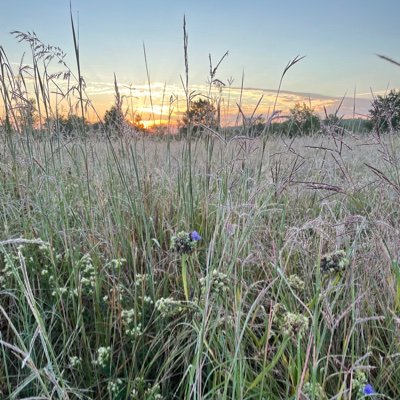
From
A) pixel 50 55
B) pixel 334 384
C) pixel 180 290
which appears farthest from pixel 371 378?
pixel 50 55

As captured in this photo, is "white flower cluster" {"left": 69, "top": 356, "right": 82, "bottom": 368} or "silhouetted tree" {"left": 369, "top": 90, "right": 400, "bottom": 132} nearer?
"white flower cluster" {"left": 69, "top": 356, "right": 82, "bottom": 368}

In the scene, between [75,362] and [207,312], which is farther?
[75,362]

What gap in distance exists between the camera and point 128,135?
1.77m

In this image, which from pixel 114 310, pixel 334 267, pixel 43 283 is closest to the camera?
pixel 334 267

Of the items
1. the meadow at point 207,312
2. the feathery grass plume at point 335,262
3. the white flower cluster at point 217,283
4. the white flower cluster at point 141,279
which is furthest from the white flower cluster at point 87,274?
the feathery grass plume at point 335,262

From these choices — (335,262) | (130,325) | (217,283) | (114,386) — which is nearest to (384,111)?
(335,262)

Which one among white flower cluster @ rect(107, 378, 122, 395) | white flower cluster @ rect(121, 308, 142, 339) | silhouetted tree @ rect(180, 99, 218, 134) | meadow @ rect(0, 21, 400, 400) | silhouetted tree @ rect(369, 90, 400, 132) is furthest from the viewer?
silhouetted tree @ rect(180, 99, 218, 134)

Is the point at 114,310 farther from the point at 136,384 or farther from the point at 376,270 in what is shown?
the point at 376,270

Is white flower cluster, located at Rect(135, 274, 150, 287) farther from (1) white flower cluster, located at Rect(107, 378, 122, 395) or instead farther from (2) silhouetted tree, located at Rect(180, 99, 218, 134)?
(2) silhouetted tree, located at Rect(180, 99, 218, 134)

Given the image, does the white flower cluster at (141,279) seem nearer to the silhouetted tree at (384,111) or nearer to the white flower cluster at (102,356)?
the white flower cluster at (102,356)

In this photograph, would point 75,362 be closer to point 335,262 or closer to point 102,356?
point 102,356

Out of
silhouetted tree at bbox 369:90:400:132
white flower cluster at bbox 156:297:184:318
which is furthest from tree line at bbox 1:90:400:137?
white flower cluster at bbox 156:297:184:318

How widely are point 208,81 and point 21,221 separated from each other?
1162 mm

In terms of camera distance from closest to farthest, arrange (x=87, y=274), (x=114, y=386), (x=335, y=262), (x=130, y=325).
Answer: (x=335, y=262)
(x=114, y=386)
(x=130, y=325)
(x=87, y=274)
